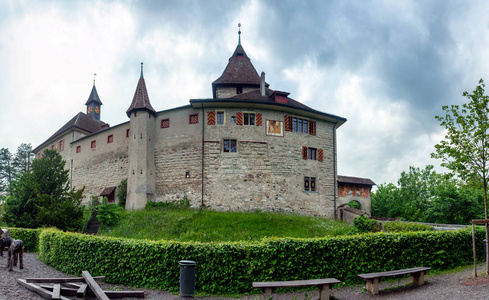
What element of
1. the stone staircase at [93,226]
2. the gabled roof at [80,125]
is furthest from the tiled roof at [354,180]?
the gabled roof at [80,125]

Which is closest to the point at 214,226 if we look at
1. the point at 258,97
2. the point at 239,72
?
the point at 258,97

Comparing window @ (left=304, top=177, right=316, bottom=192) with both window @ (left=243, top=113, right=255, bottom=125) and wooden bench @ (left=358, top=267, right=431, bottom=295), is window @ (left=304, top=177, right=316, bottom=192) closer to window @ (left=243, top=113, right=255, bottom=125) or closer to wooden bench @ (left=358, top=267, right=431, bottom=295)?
window @ (left=243, top=113, right=255, bottom=125)

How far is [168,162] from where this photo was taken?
3003 centimetres

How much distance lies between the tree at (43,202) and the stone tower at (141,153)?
5.87 metres

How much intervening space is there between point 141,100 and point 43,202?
1152 centimetres

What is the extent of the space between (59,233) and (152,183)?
47.8ft

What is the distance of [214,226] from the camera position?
23.1 m

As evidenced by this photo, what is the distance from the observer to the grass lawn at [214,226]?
2167 cm

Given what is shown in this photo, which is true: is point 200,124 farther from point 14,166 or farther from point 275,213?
point 14,166

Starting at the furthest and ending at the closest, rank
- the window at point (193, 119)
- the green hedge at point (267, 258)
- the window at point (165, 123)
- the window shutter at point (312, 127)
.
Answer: the window shutter at point (312, 127), the window at point (165, 123), the window at point (193, 119), the green hedge at point (267, 258)

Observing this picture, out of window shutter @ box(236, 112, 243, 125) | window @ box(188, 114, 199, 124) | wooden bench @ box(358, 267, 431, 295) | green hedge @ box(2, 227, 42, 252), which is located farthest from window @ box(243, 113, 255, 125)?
wooden bench @ box(358, 267, 431, 295)

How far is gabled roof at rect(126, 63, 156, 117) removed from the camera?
99.7ft

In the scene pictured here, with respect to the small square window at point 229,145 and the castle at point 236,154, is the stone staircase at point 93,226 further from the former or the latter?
the small square window at point 229,145

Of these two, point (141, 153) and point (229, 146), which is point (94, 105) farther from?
point (229, 146)
